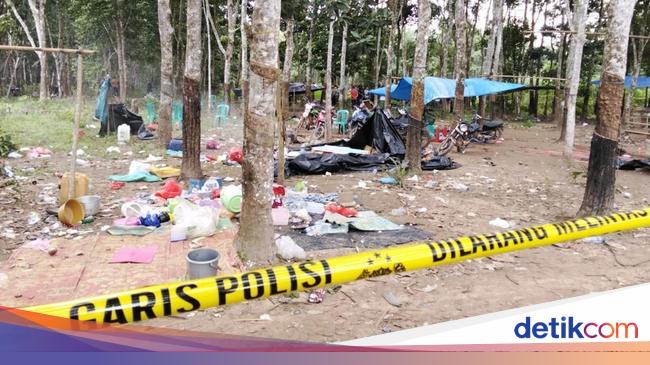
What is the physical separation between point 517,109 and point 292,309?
25.9m

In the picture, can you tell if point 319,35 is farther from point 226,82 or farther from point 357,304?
point 357,304

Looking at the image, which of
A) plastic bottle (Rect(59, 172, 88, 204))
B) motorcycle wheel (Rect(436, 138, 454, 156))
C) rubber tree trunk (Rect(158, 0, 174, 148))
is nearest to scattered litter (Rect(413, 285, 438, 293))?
plastic bottle (Rect(59, 172, 88, 204))

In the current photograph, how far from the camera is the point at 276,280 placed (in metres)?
1.91

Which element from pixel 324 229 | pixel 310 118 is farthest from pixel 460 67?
pixel 324 229

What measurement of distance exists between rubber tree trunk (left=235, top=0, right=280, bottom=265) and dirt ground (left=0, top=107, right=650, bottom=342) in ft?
1.98

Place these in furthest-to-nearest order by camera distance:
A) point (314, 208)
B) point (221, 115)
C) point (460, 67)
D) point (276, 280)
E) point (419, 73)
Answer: point (221, 115) < point (460, 67) < point (419, 73) < point (314, 208) < point (276, 280)

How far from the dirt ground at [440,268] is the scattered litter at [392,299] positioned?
0.04 m

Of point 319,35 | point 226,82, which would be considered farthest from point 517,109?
point 226,82

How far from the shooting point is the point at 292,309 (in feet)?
11.6

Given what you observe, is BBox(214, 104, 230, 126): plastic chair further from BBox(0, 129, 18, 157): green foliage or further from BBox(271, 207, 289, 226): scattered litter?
BBox(271, 207, 289, 226): scattered litter

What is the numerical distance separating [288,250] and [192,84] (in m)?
3.54

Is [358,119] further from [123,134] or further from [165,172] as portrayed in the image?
[165,172]

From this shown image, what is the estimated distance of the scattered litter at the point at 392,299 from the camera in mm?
3674

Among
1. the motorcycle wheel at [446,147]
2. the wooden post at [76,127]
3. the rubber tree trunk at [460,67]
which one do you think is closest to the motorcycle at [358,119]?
the rubber tree trunk at [460,67]
